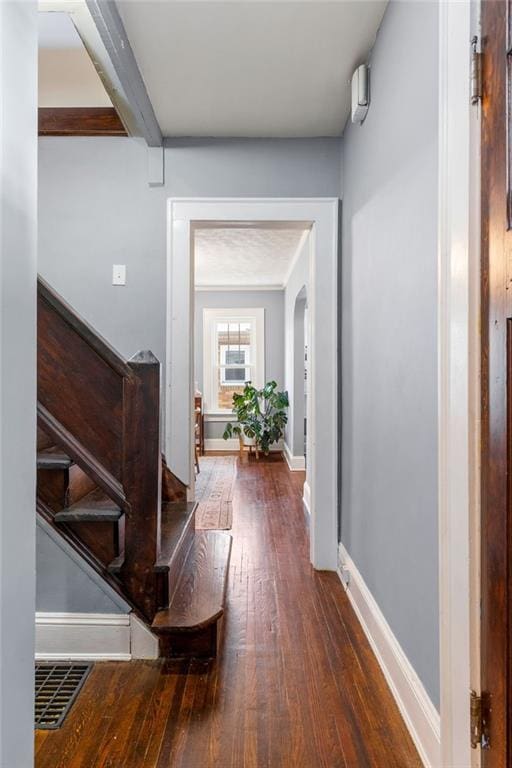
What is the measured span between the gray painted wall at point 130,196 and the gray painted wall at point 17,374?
187cm

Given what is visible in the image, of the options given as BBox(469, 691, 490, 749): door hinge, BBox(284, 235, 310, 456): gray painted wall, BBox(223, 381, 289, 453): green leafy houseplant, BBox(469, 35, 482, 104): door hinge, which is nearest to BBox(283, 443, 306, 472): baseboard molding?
BBox(284, 235, 310, 456): gray painted wall

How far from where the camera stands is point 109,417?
5.89 feet

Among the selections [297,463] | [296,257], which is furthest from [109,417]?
[297,463]

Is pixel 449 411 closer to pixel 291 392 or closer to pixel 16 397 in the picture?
pixel 16 397

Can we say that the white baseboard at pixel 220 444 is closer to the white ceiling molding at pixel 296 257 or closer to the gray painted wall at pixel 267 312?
the gray painted wall at pixel 267 312

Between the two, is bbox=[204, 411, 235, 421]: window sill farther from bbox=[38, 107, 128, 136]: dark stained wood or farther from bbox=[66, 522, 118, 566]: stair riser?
bbox=[66, 522, 118, 566]: stair riser

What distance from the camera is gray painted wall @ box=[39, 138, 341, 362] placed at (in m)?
2.71

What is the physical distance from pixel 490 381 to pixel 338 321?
1.78 metres

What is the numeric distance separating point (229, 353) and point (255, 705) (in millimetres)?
6041

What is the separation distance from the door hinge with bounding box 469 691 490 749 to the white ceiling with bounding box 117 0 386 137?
2263 millimetres

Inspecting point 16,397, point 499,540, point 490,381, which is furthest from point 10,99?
point 499,540

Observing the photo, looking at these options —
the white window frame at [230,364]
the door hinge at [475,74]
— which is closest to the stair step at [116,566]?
the door hinge at [475,74]

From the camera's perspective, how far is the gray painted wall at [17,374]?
77 centimetres

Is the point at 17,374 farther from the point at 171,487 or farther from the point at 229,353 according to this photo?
the point at 229,353
